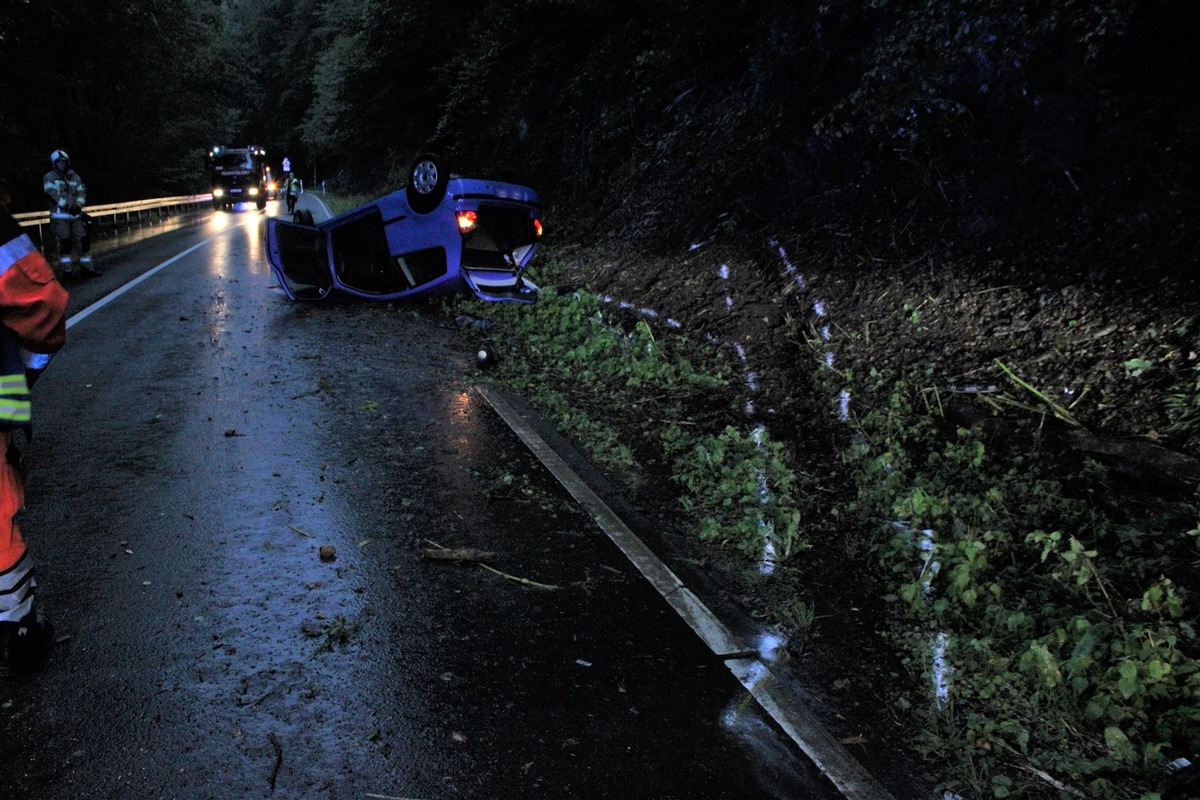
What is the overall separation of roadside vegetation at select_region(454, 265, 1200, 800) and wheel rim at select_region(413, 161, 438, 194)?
4.26 metres

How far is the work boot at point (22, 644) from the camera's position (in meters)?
3.18

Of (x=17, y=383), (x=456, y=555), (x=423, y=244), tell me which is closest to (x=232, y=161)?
(x=423, y=244)

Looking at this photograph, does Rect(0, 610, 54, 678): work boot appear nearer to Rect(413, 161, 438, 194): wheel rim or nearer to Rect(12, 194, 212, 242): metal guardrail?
Rect(413, 161, 438, 194): wheel rim

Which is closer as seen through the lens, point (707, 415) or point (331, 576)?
point (331, 576)

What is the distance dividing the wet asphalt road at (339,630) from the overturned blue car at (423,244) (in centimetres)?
389

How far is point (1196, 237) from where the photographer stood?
17.2ft

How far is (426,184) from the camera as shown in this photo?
10266mm

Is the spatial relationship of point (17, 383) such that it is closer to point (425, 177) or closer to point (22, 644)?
point (22, 644)

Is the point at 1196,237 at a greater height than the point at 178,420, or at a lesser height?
greater

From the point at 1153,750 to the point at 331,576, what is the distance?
11.7ft

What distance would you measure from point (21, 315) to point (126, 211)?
1056 inches

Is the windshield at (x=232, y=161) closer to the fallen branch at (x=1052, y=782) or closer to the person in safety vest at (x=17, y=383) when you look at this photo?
the person in safety vest at (x=17, y=383)

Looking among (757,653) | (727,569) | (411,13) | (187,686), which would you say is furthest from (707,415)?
(411,13)

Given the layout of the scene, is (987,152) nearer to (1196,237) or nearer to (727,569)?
(1196,237)
